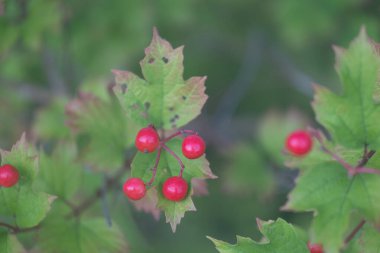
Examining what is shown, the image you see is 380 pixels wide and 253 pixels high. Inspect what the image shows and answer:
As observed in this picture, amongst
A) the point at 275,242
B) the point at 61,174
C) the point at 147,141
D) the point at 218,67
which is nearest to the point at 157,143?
the point at 147,141

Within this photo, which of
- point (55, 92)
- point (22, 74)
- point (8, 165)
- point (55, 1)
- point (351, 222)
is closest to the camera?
point (8, 165)

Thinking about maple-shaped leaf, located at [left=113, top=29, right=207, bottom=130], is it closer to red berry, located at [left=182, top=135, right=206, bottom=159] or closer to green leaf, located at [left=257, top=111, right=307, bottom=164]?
red berry, located at [left=182, top=135, right=206, bottom=159]

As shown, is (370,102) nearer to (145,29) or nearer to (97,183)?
(97,183)

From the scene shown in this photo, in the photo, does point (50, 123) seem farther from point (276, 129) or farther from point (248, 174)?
point (276, 129)

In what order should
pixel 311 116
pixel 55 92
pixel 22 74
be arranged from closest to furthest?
pixel 55 92, pixel 22 74, pixel 311 116

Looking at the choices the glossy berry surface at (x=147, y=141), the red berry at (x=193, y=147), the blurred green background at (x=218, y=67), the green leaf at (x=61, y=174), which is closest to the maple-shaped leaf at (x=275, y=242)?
the red berry at (x=193, y=147)

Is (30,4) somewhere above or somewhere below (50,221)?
above

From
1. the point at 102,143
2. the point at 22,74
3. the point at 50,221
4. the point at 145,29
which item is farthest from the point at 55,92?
the point at 50,221

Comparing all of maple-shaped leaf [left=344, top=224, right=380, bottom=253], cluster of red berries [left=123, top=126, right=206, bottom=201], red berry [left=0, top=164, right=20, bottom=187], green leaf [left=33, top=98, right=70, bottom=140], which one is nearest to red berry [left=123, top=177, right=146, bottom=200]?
cluster of red berries [left=123, top=126, right=206, bottom=201]
